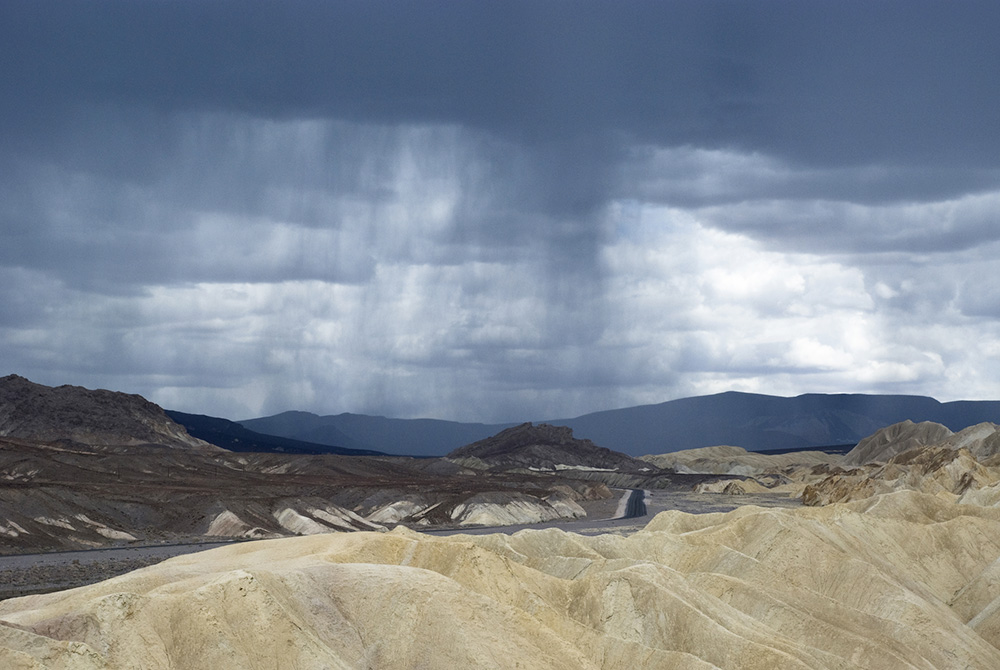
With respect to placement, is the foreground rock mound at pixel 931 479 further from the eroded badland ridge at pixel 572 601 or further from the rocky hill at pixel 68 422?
the rocky hill at pixel 68 422

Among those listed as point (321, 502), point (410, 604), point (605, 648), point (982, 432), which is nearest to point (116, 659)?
point (410, 604)

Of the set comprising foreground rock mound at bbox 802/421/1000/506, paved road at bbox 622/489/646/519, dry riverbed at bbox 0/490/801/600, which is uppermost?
foreground rock mound at bbox 802/421/1000/506

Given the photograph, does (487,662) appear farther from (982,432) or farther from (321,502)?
(982,432)

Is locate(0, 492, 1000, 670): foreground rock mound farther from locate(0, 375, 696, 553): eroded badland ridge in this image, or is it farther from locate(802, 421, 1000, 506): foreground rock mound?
locate(0, 375, 696, 553): eroded badland ridge

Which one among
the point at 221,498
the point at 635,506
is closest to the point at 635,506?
the point at 635,506

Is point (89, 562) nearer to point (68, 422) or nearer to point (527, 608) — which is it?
point (527, 608)

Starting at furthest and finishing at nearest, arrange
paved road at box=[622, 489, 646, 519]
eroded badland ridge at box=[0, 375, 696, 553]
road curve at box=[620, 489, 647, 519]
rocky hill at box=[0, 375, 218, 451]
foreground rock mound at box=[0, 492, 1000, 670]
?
rocky hill at box=[0, 375, 218, 451], paved road at box=[622, 489, 646, 519], road curve at box=[620, 489, 647, 519], eroded badland ridge at box=[0, 375, 696, 553], foreground rock mound at box=[0, 492, 1000, 670]

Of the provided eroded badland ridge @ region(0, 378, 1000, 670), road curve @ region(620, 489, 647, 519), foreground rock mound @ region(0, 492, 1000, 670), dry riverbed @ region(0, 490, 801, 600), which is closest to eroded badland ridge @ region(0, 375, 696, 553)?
dry riverbed @ region(0, 490, 801, 600)

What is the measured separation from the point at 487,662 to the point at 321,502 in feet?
258

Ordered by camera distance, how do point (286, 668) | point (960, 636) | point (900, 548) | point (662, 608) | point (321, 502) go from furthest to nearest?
1. point (321, 502)
2. point (900, 548)
3. point (960, 636)
4. point (662, 608)
5. point (286, 668)

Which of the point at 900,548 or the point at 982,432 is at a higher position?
the point at 982,432

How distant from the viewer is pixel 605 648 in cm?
3475

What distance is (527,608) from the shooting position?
35.6 meters

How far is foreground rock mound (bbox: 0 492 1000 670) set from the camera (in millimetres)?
27875
